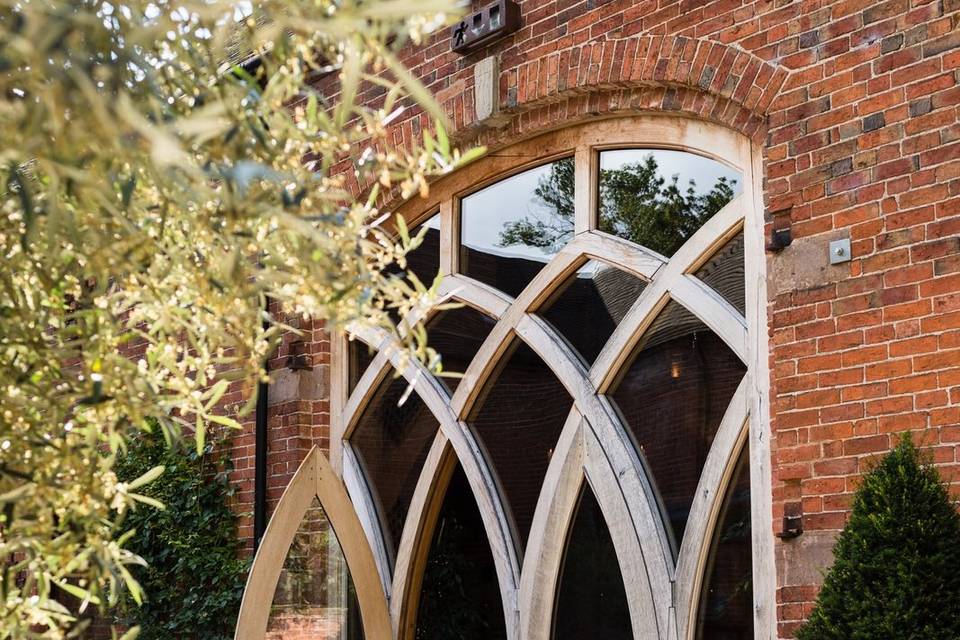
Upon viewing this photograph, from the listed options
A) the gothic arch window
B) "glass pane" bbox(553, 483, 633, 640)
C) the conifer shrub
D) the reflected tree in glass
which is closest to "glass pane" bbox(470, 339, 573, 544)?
the gothic arch window

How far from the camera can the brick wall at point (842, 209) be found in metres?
4.14

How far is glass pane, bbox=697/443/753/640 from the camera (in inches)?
188

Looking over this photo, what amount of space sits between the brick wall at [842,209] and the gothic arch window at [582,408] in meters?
0.23

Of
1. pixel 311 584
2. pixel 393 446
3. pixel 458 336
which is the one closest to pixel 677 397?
pixel 458 336

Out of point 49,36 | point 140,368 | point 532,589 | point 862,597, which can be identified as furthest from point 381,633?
point 49,36

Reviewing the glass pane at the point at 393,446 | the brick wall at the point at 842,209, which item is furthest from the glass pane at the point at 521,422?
the brick wall at the point at 842,209

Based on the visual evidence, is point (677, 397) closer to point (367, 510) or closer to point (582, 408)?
point (582, 408)

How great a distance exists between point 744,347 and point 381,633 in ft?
7.81

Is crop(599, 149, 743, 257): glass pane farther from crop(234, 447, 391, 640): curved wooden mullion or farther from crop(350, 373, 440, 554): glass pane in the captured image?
crop(234, 447, 391, 640): curved wooden mullion

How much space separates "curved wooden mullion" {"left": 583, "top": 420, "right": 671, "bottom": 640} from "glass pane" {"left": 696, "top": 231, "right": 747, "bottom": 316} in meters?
0.91

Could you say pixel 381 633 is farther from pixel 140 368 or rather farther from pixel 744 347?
pixel 140 368

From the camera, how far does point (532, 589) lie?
5641 mm

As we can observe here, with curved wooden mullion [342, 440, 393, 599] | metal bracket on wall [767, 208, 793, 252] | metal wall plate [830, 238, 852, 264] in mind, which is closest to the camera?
metal wall plate [830, 238, 852, 264]

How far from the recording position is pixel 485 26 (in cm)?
594
